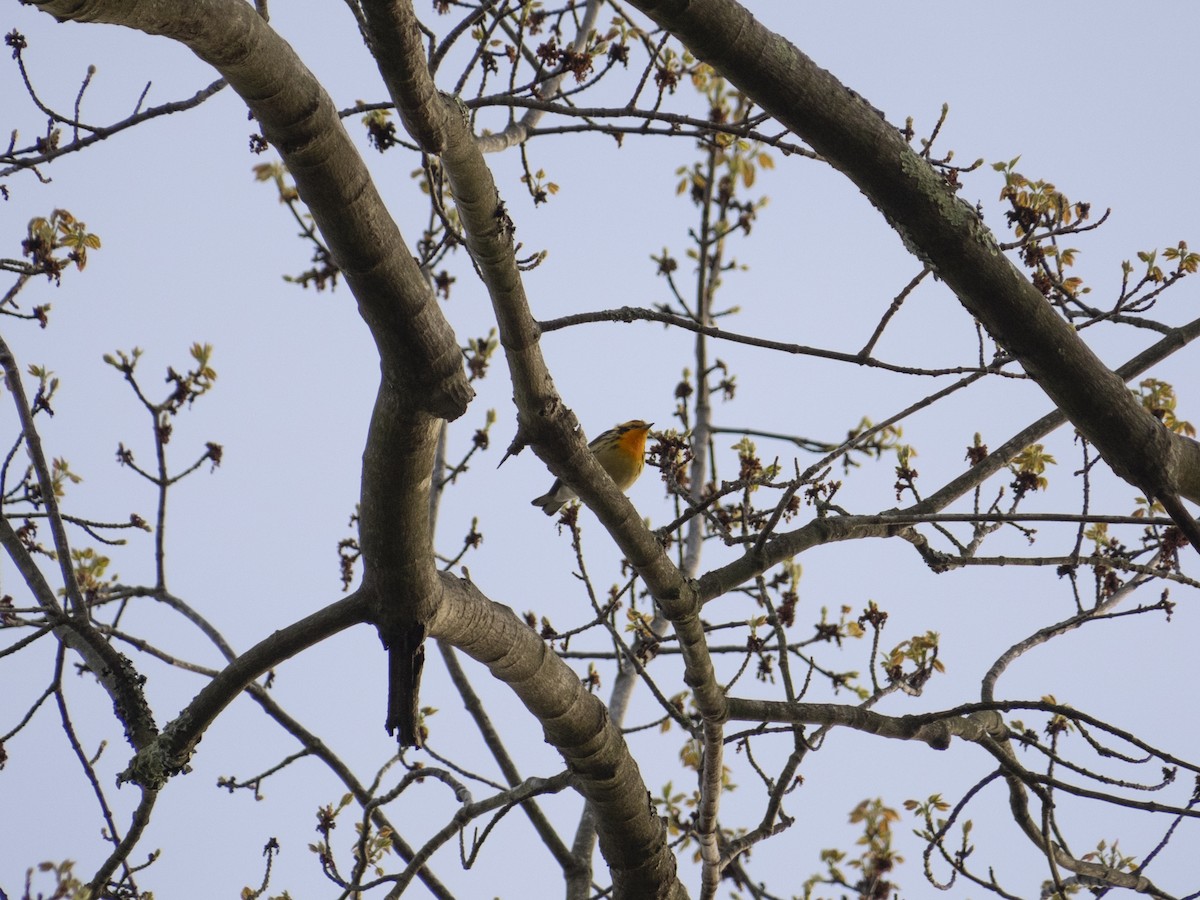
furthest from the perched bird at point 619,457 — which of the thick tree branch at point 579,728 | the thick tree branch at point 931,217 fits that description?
the thick tree branch at point 931,217

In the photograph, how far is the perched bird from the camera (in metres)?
7.58

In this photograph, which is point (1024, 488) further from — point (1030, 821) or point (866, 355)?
point (866, 355)

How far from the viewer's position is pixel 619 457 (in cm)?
759

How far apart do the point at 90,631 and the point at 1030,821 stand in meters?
3.69

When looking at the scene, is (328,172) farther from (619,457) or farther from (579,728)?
(619,457)

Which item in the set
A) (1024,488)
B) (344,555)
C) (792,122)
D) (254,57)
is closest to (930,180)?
(792,122)

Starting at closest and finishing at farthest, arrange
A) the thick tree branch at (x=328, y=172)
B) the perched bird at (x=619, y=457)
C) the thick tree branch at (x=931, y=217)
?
the thick tree branch at (x=328, y=172), the thick tree branch at (x=931, y=217), the perched bird at (x=619, y=457)

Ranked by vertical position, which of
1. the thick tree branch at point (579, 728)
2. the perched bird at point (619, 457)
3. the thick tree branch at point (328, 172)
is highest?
the perched bird at point (619, 457)

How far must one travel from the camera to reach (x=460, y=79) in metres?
3.11

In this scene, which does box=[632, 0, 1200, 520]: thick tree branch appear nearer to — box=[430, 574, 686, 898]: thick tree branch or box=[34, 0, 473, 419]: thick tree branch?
box=[34, 0, 473, 419]: thick tree branch

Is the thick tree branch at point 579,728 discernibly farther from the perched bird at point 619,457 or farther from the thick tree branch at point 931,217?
the perched bird at point 619,457

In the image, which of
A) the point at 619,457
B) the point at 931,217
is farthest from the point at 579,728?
the point at 619,457

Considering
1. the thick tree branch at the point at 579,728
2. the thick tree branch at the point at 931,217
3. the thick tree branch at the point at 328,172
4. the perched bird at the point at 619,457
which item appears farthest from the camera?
the perched bird at the point at 619,457

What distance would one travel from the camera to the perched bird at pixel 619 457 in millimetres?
7582
